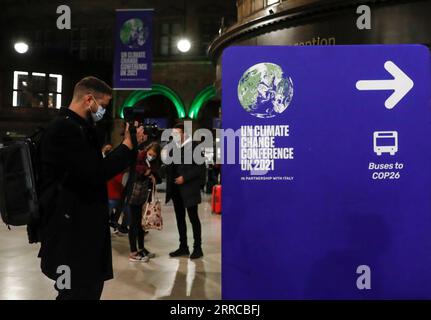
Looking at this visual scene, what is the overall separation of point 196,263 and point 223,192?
2.96 m

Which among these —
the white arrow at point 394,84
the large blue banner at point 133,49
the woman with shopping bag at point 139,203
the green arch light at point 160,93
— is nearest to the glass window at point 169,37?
the green arch light at point 160,93

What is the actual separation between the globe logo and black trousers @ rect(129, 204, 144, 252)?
3.41 m

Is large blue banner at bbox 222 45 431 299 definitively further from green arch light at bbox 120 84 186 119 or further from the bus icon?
green arch light at bbox 120 84 186 119

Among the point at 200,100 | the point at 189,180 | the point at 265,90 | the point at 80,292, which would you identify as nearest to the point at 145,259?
the point at 189,180

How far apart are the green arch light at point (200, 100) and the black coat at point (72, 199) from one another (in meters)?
19.8

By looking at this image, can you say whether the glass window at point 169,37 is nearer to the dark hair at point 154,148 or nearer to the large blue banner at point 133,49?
the large blue banner at point 133,49

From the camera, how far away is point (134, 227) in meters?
5.77

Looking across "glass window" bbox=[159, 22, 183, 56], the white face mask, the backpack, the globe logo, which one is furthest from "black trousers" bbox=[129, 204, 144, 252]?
"glass window" bbox=[159, 22, 183, 56]

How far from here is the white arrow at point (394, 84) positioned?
2674mm

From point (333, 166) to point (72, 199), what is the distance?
1619 mm

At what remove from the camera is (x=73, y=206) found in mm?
2457

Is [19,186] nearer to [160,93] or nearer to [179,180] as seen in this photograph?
[179,180]

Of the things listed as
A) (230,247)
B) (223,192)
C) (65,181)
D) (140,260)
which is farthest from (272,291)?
(140,260)
